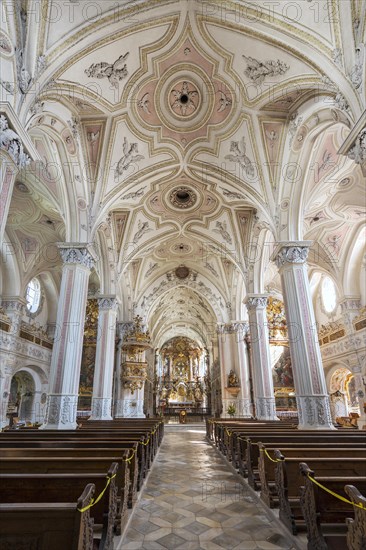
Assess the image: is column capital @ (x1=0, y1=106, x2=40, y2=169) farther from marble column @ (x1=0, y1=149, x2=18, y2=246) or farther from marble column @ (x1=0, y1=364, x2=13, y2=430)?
marble column @ (x1=0, y1=364, x2=13, y2=430)

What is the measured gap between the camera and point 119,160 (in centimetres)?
1180

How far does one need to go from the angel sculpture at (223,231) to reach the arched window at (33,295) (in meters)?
11.9

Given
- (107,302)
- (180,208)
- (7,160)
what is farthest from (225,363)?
(7,160)

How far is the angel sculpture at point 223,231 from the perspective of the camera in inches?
653

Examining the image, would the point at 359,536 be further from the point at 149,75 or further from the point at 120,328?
the point at 120,328

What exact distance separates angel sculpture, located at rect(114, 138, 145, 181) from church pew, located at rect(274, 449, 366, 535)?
1086cm

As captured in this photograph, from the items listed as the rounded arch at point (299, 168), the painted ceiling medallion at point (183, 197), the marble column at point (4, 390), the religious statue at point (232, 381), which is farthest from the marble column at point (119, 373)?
the rounded arch at point (299, 168)

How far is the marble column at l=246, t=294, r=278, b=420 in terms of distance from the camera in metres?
14.3

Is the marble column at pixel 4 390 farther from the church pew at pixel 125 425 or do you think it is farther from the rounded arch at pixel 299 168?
the rounded arch at pixel 299 168

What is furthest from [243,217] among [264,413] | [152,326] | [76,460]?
[152,326]

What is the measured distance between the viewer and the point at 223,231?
1684cm

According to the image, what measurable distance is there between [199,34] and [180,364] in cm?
3862

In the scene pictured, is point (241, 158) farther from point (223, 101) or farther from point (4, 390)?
point (4, 390)

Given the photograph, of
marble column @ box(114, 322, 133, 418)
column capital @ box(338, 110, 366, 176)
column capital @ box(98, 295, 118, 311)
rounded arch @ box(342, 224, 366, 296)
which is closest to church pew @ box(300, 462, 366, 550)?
column capital @ box(338, 110, 366, 176)
